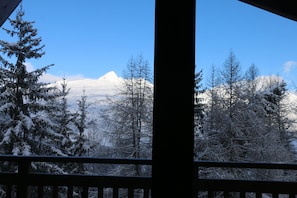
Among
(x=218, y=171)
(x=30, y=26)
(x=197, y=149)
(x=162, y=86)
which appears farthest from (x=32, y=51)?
(x=162, y=86)

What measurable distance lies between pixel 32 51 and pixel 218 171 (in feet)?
25.8

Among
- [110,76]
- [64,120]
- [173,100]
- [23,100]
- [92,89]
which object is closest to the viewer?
[173,100]

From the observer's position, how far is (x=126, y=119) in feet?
38.7

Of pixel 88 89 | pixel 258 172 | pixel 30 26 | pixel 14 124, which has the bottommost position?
pixel 258 172

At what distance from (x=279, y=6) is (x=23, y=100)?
1078 centimetres

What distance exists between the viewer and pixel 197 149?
11.2 metres

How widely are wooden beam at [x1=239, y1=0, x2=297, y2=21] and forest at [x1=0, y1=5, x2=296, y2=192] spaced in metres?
8.97

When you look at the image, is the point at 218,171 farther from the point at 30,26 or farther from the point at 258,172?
the point at 30,26

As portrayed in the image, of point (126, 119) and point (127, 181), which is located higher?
point (126, 119)

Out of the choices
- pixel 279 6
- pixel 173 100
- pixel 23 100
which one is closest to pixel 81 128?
pixel 23 100

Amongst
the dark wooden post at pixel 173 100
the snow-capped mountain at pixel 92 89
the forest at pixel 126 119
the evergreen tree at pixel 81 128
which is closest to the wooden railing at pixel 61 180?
the dark wooden post at pixel 173 100

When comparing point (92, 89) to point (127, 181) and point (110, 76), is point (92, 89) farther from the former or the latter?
point (127, 181)

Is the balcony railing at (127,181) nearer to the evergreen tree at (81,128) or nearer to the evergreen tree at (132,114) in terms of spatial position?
the evergreen tree at (132,114)

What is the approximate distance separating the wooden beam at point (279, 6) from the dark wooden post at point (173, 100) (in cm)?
54
